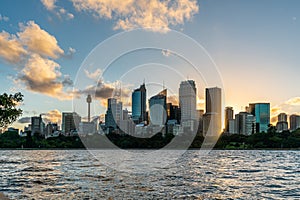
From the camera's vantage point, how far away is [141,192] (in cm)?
3247

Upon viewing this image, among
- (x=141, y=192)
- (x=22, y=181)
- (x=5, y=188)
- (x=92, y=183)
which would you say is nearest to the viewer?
(x=141, y=192)

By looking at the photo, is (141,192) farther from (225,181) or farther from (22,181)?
(22,181)

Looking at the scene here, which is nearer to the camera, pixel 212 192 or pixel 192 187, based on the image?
pixel 212 192

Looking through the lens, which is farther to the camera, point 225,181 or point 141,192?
point 225,181

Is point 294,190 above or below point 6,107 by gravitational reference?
below

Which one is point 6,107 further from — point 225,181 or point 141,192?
point 225,181

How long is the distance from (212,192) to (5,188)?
63.8ft

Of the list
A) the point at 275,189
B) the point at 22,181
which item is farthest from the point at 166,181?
the point at 22,181

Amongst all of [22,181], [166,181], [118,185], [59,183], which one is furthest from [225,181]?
[22,181]

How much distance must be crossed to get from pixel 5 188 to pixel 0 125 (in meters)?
7.22

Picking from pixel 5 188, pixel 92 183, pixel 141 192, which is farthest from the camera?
pixel 92 183

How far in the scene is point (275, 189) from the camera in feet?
119

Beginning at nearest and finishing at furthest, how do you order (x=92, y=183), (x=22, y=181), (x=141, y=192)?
1. (x=141, y=192)
2. (x=92, y=183)
3. (x=22, y=181)

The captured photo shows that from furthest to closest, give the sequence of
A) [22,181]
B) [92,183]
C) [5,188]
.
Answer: [22,181], [92,183], [5,188]
